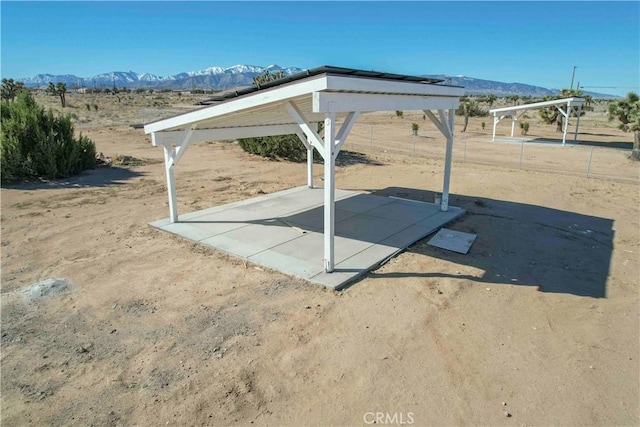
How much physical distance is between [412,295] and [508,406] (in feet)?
7.03

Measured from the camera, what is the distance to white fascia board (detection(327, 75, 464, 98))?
17.0 feet

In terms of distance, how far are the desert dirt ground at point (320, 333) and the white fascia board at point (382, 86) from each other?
2804mm

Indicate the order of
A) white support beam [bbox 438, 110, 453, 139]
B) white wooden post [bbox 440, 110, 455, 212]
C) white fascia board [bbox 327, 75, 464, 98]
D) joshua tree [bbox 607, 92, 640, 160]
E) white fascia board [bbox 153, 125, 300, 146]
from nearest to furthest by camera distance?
1. white fascia board [bbox 327, 75, 464, 98]
2. white fascia board [bbox 153, 125, 300, 146]
3. white support beam [bbox 438, 110, 453, 139]
4. white wooden post [bbox 440, 110, 455, 212]
5. joshua tree [bbox 607, 92, 640, 160]

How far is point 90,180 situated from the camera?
43.1 feet

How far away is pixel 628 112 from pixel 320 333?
86.9 feet

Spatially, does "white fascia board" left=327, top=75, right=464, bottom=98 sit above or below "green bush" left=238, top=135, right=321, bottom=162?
above

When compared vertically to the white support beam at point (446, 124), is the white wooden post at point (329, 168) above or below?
below

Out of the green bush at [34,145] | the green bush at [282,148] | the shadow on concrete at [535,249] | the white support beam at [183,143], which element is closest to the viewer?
the shadow on concrete at [535,249]

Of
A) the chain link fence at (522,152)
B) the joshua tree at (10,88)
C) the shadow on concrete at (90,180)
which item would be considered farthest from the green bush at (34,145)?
the joshua tree at (10,88)
